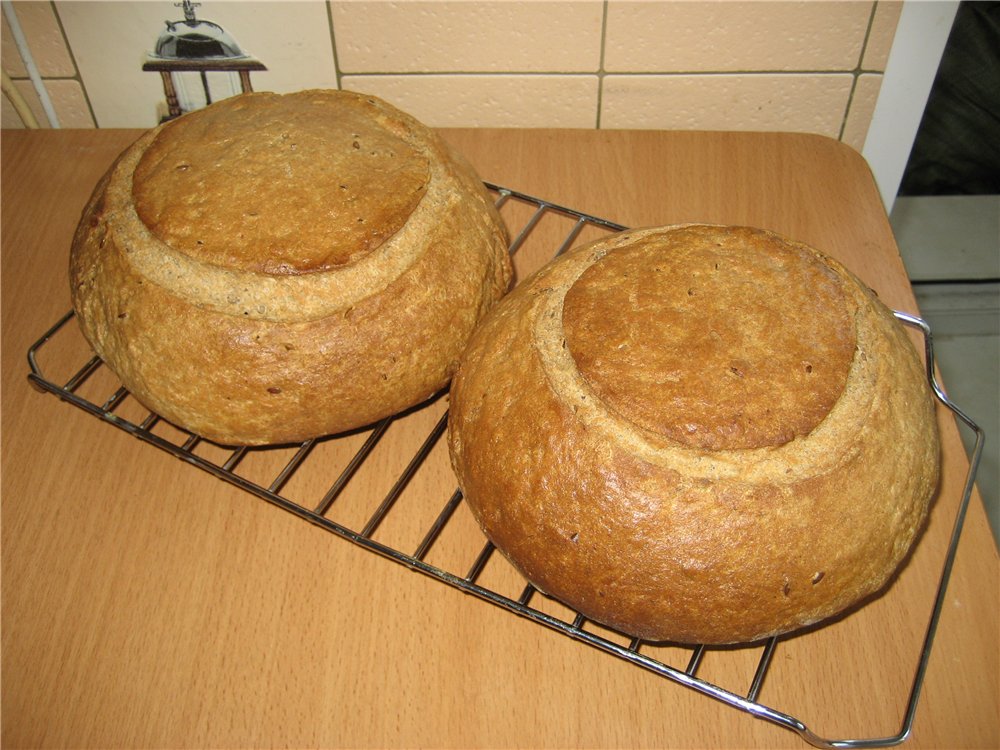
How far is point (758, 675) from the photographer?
910 millimetres

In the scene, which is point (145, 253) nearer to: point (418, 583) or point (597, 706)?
point (418, 583)

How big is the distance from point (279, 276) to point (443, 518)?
38 cm

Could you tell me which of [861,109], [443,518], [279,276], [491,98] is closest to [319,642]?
[443,518]

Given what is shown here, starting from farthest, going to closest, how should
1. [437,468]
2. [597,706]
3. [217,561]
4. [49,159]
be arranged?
1. [49,159]
2. [437,468]
3. [217,561]
4. [597,706]

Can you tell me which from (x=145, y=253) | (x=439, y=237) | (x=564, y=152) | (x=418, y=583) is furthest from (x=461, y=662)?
(x=564, y=152)

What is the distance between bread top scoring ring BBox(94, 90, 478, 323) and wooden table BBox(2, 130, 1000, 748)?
34 centimetres

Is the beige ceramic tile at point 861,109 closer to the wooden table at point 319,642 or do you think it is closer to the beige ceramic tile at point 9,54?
the wooden table at point 319,642

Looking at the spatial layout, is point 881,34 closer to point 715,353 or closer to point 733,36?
point 733,36

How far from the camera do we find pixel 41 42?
1637mm

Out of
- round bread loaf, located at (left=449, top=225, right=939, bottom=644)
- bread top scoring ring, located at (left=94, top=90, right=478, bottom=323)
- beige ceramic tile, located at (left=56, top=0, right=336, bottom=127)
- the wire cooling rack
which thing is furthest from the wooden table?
beige ceramic tile, located at (left=56, top=0, right=336, bottom=127)

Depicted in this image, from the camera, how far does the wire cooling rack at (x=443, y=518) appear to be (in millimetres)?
863

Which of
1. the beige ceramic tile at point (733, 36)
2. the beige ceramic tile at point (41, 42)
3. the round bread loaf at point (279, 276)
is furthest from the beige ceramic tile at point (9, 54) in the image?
the beige ceramic tile at point (733, 36)

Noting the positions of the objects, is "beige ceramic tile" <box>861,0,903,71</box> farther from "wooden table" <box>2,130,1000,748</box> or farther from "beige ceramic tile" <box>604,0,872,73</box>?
"wooden table" <box>2,130,1000,748</box>

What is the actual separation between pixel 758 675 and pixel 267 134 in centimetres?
94
